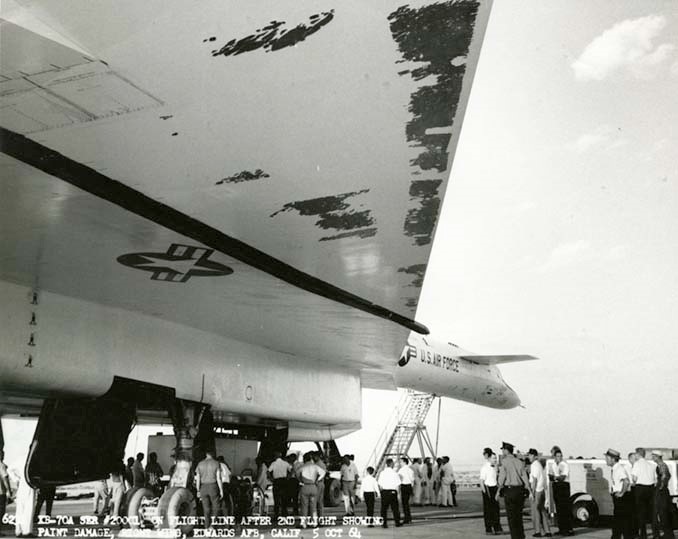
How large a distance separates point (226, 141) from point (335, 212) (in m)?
1.39

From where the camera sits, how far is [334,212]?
520 cm

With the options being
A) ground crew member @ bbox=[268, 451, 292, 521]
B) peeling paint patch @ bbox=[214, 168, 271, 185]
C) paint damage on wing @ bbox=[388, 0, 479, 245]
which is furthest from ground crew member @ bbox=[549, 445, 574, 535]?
peeling paint patch @ bbox=[214, 168, 271, 185]

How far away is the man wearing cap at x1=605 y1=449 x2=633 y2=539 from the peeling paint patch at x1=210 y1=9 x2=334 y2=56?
726 cm

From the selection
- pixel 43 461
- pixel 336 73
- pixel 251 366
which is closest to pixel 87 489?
pixel 251 366

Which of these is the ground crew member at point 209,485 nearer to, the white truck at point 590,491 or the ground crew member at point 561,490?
the ground crew member at point 561,490

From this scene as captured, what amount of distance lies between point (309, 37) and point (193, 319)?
19.1 feet

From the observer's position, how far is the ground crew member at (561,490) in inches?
370

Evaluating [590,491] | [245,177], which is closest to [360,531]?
[590,491]

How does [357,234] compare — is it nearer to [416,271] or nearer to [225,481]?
[416,271]

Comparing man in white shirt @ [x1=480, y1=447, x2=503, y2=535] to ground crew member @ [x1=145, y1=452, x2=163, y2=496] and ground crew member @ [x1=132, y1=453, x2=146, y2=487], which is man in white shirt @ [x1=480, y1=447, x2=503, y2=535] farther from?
ground crew member @ [x1=145, y1=452, x2=163, y2=496]

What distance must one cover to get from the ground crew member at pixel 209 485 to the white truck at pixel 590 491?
5.70 meters

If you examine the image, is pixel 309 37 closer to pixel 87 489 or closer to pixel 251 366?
pixel 251 366

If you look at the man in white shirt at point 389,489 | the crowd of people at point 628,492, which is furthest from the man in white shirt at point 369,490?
the crowd of people at point 628,492

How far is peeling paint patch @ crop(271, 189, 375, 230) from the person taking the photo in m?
4.98
